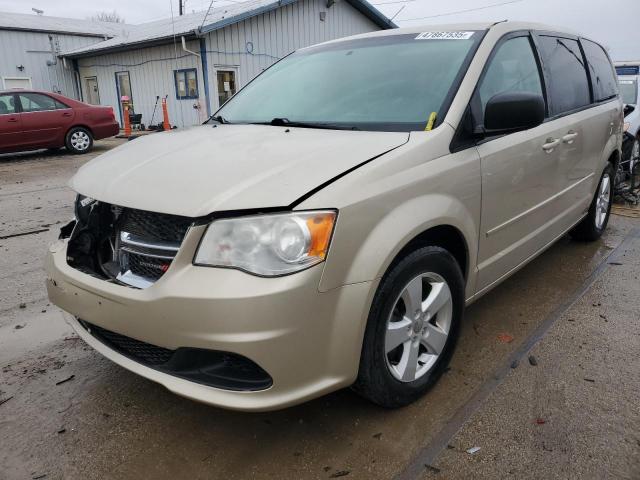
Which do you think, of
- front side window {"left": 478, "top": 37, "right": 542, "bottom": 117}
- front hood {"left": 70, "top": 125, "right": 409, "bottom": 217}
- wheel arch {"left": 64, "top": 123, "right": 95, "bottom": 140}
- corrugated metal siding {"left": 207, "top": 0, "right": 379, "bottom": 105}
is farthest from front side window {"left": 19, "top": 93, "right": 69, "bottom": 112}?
front side window {"left": 478, "top": 37, "right": 542, "bottom": 117}

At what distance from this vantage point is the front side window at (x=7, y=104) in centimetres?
1078

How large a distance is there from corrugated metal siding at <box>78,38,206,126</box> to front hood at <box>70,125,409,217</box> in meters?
13.4

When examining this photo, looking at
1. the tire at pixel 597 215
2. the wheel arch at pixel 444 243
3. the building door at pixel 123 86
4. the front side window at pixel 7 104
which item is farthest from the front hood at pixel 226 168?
the building door at pixel 123 86

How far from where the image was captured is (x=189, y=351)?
6.15 ft

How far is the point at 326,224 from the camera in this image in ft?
5.98

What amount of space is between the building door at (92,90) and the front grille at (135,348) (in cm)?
2091

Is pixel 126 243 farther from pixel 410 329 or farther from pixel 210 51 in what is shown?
pixel 210 51

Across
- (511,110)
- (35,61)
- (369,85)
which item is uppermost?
(35,61)

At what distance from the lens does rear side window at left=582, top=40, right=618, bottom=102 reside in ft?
13.8

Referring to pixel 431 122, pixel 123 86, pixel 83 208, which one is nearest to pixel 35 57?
pixel 123 86

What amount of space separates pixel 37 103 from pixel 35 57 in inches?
501

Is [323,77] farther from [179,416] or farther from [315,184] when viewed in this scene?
[179,416]

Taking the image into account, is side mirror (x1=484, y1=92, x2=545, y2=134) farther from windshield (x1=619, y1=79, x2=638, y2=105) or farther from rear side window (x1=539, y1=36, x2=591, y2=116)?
windshield (x1=619, y1=79, x2=638, y2=105)

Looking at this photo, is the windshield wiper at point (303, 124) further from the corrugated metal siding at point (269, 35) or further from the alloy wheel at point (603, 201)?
the corrugated metal siding at point (269, 35)
